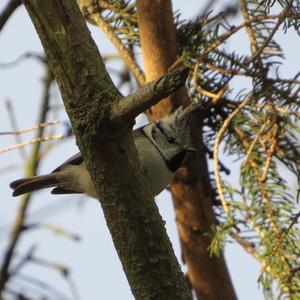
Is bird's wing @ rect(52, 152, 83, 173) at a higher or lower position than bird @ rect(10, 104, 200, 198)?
higher

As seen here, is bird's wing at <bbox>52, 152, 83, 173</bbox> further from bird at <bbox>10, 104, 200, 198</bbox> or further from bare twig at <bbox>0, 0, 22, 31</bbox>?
bare twig at <bbox>0, 0, 22, 31</bbox>

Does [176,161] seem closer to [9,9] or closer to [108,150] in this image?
[9,9]

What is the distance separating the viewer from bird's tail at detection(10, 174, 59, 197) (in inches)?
107

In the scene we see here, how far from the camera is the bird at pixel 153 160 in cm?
232

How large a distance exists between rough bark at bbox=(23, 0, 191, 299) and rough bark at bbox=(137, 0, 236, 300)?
92cm

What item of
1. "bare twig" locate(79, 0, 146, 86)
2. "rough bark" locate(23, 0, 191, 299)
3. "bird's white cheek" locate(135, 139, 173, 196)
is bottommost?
"rough bark" locate(23, 0, 191, 299)

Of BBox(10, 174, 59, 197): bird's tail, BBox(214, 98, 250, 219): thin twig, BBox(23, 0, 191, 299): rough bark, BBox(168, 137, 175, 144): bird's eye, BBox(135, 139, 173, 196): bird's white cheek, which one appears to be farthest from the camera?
BBox(10, 174, 59, 197): bird's tail

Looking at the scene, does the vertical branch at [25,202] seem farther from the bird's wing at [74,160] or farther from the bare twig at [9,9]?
the bare twig at [9,9]

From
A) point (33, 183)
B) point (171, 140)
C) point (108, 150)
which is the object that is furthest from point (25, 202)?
point (108, 150)

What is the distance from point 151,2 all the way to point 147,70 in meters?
0.22

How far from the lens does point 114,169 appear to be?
142cm

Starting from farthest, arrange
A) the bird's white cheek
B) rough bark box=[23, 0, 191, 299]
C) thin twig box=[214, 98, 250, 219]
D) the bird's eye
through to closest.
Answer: the bird's eye → the bird's white cheek → thin twig box=[214, 98, 250, 219] → rough bark box=[23, 0, 191, 299]

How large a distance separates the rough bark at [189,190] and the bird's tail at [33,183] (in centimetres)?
49

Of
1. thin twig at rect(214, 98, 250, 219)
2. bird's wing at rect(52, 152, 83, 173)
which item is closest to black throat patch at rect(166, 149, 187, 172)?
thin twig at rect(214, 98, 250, 219)
